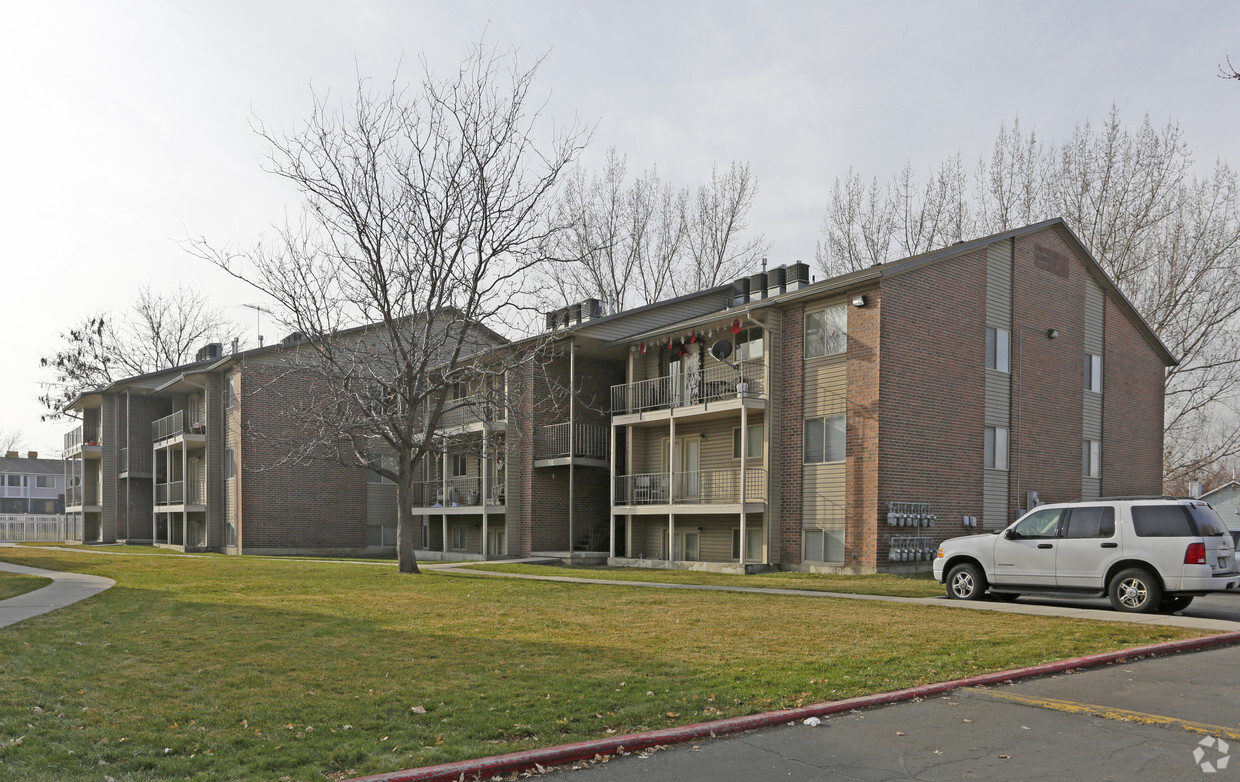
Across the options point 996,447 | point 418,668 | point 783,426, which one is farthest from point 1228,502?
point 418,668

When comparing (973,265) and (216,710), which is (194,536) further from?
(216,710)

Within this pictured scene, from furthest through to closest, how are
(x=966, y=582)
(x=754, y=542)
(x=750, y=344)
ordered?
1. (x=750, y=344)
2. (x=754, y=542)
3. (x=966, y=582)

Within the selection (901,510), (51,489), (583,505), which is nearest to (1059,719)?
(901,510)

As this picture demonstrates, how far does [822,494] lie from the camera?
77.2 ft

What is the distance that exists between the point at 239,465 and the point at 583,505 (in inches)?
549

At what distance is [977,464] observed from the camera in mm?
24734

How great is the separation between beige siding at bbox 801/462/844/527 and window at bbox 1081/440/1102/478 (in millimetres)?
9646

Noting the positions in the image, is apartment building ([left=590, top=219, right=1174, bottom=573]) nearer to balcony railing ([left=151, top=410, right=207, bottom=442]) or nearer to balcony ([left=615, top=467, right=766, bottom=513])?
balcony ([left=615, top=467, right=766, bottom=513])

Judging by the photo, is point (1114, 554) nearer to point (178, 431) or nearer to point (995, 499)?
point (995, 499)

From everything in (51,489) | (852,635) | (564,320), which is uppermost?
(564,320)

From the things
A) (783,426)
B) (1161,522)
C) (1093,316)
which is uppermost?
(1093,316)

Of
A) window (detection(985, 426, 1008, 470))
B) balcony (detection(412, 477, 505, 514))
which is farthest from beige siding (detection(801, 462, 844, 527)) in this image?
balcony (detection(412, 477, 505, 514))

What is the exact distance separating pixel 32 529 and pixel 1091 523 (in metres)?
67.6

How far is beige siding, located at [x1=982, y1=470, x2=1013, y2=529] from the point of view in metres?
24.9
